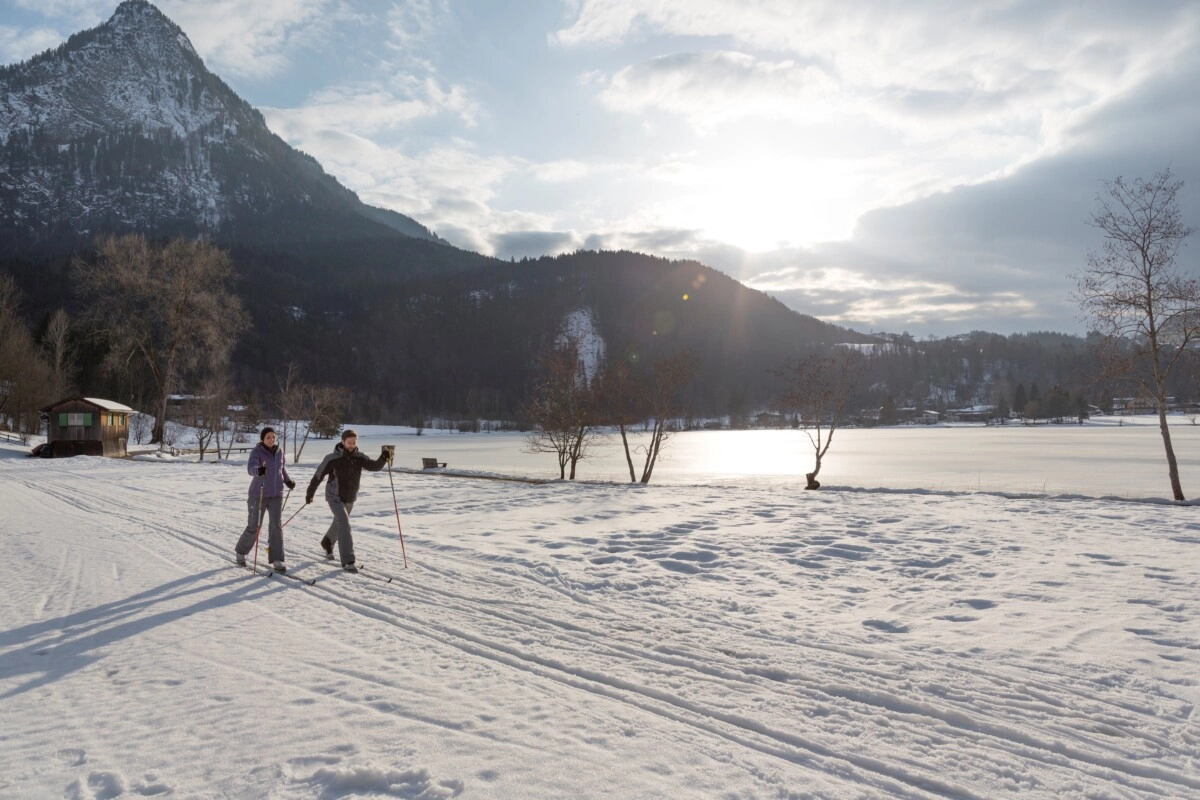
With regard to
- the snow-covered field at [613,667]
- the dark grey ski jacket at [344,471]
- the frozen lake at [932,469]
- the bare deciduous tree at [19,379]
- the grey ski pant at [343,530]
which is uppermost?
the bare deciduous tree at [19,379]

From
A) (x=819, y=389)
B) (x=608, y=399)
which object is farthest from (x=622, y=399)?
(x=819, y=389)

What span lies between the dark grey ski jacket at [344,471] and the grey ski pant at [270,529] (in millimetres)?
437

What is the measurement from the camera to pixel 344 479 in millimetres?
8930

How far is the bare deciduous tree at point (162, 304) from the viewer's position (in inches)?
1406

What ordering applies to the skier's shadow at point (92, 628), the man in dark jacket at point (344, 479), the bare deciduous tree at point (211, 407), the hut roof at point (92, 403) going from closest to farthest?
the skier's shadow at point (92, 628), the man in dark jacket at point (344, 479), the hut roof at point (92, 403), the bare deciduous tree at point (211, 407)

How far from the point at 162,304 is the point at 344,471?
35.5 meters

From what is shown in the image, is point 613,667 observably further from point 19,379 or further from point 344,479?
point 19,379

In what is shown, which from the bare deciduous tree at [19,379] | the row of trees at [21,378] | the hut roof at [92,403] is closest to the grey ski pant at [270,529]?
the hut roof at [92,403]

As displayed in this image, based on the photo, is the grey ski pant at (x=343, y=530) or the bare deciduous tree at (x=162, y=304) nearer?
the grey ski pant at (x=343, y=530)

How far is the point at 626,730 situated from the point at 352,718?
1.75m

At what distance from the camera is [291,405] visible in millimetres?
40375

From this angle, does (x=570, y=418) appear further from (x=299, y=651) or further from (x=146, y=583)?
(x=299, y=651)

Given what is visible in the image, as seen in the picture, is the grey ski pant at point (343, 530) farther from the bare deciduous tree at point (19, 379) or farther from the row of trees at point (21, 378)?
the row of trees at point (21, 378)

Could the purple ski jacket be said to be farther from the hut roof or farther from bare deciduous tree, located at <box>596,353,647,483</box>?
the hut roof
